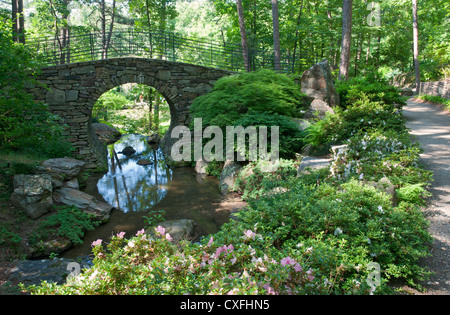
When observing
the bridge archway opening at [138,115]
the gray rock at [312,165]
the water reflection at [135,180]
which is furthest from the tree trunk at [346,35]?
the bridge archway opening at [138,115]

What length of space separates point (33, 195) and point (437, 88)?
1966 cm

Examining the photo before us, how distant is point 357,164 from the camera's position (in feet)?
18.5

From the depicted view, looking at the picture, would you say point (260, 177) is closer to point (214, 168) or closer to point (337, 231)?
point (214, 168)

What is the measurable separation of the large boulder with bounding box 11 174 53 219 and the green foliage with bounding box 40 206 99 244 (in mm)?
278

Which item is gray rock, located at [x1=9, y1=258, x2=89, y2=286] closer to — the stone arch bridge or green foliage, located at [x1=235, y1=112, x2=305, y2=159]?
green foliage, located at [x1=235, y1=112, x2=305, y2=159]

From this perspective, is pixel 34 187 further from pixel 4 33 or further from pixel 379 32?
pixel 379 32

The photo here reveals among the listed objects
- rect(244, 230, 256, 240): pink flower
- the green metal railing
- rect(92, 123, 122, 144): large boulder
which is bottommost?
rect(244, 230, 256, 240): pink flower

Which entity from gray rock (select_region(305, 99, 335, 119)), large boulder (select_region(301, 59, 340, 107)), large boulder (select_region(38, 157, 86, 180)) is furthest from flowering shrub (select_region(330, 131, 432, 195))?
large boulder (select_region(38, 157, 86, 180))

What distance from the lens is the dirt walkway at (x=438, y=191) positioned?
337cm

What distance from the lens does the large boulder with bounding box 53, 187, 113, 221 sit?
6.61m

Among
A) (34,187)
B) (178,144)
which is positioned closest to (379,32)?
(178,144)

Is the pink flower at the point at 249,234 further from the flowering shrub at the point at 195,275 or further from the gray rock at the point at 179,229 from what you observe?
the gray rock at the point at 179,229

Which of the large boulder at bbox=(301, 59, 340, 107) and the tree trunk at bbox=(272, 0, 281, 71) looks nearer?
the large boulder at bbox=(301, 59, 340, 107)
